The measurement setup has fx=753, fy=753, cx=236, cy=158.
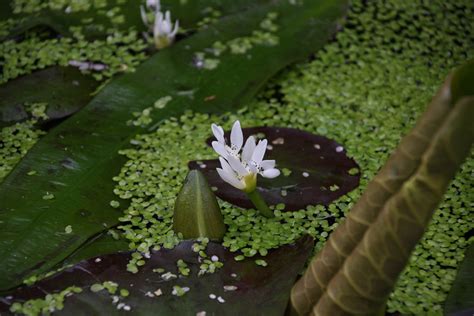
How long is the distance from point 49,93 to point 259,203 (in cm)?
70

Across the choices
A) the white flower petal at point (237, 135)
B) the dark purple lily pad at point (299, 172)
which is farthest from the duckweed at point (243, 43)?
the white flower petal at point (237, 135)

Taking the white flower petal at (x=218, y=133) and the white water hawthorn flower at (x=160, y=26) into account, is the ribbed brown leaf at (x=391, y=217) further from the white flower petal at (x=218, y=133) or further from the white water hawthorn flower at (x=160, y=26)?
the white water hawthorn flower at (x=160, y=26)

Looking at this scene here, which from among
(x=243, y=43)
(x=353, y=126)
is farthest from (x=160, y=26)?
(x=353, y=126)

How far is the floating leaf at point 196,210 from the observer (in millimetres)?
1475

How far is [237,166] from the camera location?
58.1 inches

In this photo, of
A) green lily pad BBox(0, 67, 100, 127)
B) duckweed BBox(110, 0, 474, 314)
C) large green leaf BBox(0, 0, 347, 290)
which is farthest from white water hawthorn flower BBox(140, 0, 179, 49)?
duckweed BBox(110, 0, 474, 314)

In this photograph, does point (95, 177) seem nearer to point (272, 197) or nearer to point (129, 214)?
point (129, 214)

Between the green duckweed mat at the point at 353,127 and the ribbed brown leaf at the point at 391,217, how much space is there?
0.25m

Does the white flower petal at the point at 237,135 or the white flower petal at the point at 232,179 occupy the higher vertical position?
the white flower petal at the point at 237,135

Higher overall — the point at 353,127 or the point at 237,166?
the point at 237,166

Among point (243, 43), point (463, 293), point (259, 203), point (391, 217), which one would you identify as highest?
point (391, 217)

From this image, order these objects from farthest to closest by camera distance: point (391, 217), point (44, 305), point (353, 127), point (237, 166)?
point (353, 127)
point (237, 166)
point (44, 305)
point (391, 217)

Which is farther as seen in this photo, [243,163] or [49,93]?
[49,93]

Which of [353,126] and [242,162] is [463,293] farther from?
[353,126]
